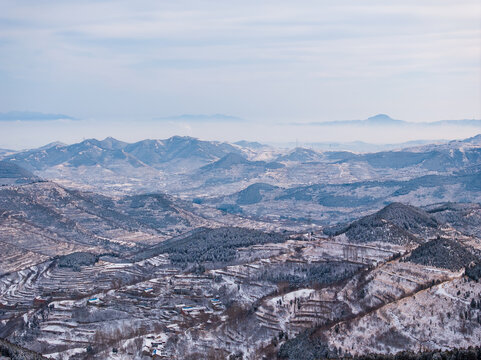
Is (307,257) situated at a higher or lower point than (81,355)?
higher

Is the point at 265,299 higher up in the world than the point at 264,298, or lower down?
higher up

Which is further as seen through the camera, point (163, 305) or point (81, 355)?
point (163, 305)

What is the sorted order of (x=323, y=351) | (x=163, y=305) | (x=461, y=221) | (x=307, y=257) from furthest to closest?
1. (x=461, y=221)
2. (x=307, y=257)
3. (x=163, y=305)
4. (x=323, y=351)

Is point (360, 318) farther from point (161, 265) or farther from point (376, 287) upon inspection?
point (161, 265)

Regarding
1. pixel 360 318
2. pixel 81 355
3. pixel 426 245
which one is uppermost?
pixel 426 245

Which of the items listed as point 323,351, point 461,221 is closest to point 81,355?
point 323,351

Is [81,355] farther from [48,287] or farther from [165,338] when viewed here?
[48,287]

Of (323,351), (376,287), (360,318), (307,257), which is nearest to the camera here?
(323,351)

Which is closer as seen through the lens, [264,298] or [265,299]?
[265,299]

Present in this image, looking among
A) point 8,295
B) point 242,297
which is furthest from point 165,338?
point 8,295
